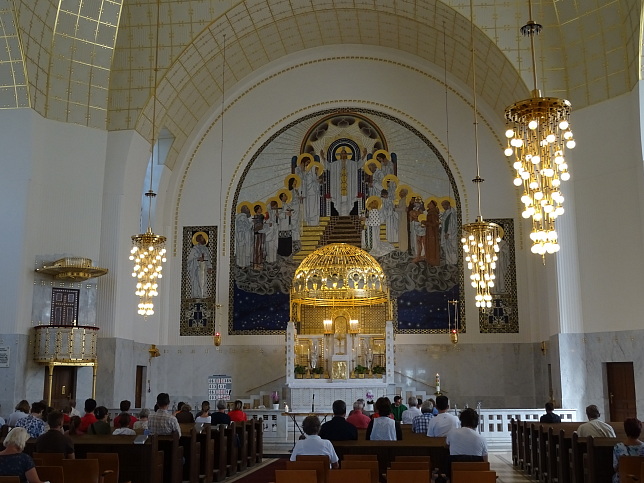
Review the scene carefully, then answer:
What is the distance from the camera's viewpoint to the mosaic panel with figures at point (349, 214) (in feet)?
71.3

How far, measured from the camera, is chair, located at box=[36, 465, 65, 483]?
6941mm

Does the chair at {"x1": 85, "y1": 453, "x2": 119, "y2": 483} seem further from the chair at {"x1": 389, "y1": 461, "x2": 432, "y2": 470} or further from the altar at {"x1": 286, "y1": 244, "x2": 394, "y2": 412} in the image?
the altar at {"x1": 286, "y1": 244, "x2": 394, "y2": 412}

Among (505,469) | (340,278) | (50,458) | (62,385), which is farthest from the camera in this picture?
(340,278)

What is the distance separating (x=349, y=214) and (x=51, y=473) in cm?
1604

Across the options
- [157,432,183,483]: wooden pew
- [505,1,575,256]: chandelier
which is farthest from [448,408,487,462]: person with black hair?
[157,432,183,483]: wooden pew

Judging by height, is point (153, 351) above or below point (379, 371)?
above

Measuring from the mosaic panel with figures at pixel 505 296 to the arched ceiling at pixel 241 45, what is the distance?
12.9 ft

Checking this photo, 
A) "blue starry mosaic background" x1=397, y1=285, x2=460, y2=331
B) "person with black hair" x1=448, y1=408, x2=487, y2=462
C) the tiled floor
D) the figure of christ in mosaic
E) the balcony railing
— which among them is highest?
the figure of christ in mosaic

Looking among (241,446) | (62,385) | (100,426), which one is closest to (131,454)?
(100,426)

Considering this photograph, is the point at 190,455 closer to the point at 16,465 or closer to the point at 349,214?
the point at 16,465

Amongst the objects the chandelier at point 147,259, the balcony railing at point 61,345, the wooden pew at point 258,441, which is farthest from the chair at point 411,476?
the balcony railing at point 61,345

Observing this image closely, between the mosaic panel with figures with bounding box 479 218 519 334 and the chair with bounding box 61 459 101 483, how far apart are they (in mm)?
15317

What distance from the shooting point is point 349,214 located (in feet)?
73.5

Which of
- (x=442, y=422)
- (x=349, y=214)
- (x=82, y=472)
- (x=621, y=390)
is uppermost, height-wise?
(x=349, y=214)
